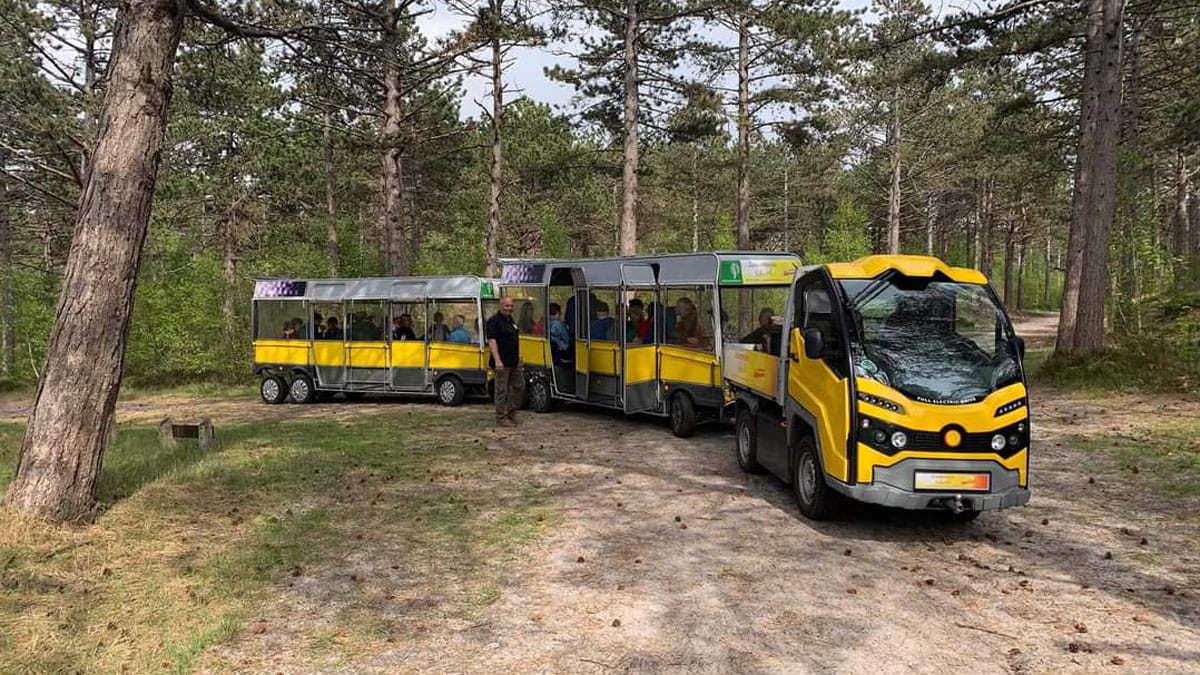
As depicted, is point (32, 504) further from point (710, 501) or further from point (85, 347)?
point (710, 501)

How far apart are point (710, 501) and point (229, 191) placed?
82.7ft

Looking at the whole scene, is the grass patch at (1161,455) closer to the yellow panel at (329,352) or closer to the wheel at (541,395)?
the wheel at (541,395)

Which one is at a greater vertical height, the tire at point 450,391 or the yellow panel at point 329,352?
the yellow panel at point 329,352

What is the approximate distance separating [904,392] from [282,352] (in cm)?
1494

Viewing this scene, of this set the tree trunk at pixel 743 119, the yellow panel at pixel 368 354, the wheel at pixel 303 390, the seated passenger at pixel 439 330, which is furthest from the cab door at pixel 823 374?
the tree trunk at pixel 743 119

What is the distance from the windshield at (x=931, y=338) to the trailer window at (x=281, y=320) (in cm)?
1367

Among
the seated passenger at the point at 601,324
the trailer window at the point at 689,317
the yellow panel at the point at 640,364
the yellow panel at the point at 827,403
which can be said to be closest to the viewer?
the yellow panel at the point at 827,403

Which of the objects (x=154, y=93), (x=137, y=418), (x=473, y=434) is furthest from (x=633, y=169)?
(x=154, y=93)

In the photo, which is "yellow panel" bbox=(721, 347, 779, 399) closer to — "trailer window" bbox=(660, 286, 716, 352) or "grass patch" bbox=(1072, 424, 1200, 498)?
"trailer window" bbox=(660, 286, 716, 352)

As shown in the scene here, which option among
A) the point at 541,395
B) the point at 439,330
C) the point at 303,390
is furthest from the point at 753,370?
the point at 303,390

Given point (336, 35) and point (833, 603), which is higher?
point (336, 35)

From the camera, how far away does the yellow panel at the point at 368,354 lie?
53.0ft

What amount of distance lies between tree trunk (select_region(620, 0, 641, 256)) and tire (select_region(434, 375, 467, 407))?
6.81m

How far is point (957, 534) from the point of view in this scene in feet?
21.5
